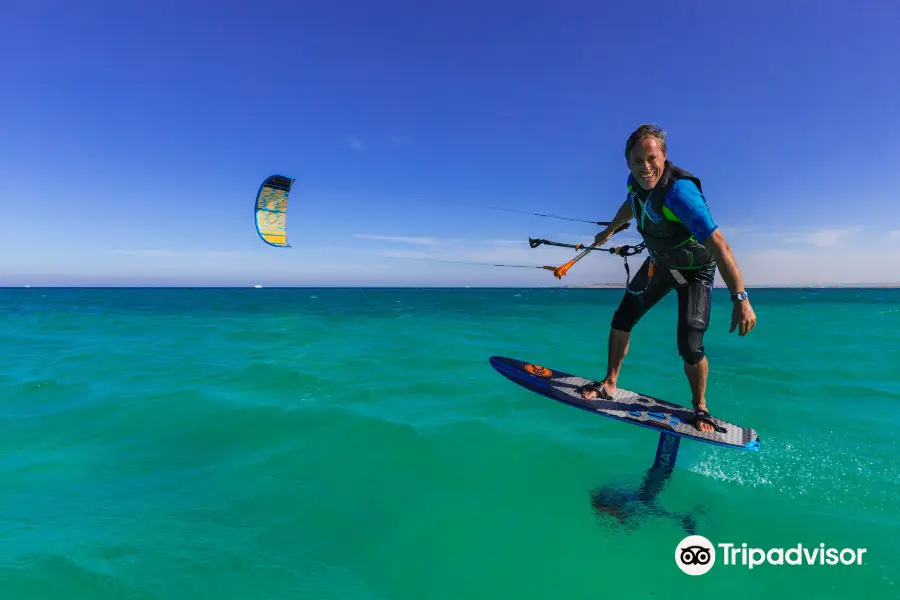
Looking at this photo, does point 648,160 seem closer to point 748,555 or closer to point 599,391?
point 599,391

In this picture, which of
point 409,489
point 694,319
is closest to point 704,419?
point 694,319

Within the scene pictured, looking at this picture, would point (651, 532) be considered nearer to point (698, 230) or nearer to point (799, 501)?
point (799, 501)

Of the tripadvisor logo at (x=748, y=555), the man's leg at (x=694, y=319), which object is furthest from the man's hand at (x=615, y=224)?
the tripadvisor logo at (x=748, y=555)

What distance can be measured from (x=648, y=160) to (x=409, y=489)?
16.2 feet

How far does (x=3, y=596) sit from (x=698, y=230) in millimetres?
6992

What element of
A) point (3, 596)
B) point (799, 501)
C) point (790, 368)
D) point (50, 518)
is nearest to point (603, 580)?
point (799, 501)

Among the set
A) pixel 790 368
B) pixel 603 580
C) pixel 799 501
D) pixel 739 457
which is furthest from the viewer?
pixel 790 368

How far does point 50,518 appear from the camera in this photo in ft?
16.7

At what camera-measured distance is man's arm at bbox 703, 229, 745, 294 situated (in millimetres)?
3724

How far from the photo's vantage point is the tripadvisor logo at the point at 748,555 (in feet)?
14.5

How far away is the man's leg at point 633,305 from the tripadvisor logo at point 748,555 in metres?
1.98

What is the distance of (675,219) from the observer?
430cm

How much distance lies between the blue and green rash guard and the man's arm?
6cm

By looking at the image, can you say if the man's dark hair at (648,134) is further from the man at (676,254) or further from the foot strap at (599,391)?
the foot strap at (599,391)
